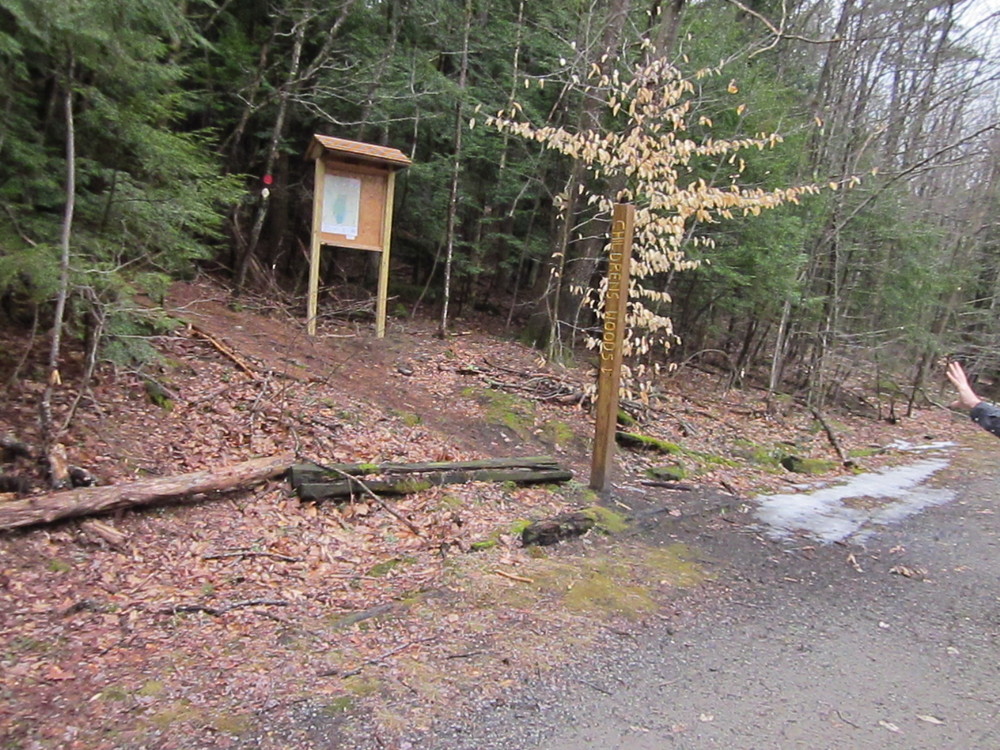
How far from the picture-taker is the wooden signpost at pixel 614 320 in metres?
6.92

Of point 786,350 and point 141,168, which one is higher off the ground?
point 141,168

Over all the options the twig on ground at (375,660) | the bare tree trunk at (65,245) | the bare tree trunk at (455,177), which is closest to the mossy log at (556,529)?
the twig on ground at (375,660)

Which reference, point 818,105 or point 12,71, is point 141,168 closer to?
point 12,71

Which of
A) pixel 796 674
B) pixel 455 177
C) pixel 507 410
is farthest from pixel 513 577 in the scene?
pixel 455 177

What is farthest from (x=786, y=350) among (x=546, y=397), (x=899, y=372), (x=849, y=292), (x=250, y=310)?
(x=250, y=310)

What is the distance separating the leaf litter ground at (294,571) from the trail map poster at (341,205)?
1961 millimetres

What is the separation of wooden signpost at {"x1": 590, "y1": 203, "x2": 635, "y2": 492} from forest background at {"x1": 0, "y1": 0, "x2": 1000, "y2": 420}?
0.44 meters

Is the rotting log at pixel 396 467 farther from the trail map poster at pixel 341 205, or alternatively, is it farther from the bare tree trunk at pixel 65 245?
the trail map poster at pixel 341 205

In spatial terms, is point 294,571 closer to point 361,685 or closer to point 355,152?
point 361,685

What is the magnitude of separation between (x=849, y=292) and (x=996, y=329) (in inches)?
369

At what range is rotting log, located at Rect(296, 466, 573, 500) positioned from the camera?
20.0 ft

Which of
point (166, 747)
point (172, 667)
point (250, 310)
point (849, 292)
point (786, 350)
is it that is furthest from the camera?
point (786, 350)

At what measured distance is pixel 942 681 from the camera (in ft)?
13.2

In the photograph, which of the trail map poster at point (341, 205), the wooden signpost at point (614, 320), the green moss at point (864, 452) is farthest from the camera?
the green moss at point (864, 452)
